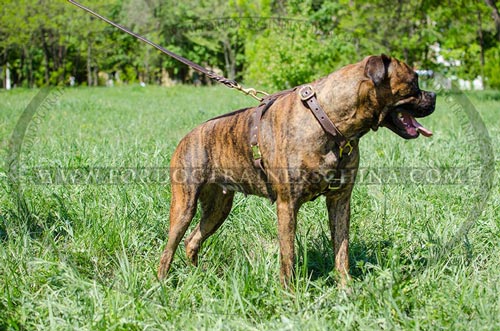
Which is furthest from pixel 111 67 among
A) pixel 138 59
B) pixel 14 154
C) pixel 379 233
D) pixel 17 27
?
pixel 379 233

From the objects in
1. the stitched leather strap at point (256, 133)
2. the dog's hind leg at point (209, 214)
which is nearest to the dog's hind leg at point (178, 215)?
the dog's hind leg at point (209, 214)

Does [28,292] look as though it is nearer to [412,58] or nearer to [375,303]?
[375,303]

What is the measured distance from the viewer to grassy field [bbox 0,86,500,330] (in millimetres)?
3020

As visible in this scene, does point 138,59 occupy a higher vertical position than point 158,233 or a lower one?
higher

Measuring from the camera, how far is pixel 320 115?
10.1ft

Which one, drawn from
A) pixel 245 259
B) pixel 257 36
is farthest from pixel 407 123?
pixel 257 36

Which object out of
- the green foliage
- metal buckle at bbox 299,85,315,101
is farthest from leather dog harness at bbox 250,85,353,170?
the green foliage

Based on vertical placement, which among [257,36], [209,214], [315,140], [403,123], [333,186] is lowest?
[209,214]

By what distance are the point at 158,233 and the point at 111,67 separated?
43086 mm

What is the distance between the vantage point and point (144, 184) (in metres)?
5.11

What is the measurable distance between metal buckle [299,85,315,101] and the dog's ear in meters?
0.32

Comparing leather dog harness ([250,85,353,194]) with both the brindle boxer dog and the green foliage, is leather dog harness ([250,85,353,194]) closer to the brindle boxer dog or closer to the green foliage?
the brindle boxer dog

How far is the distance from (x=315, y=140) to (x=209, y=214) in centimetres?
119

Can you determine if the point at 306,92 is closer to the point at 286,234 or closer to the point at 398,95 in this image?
the point at 398,95
